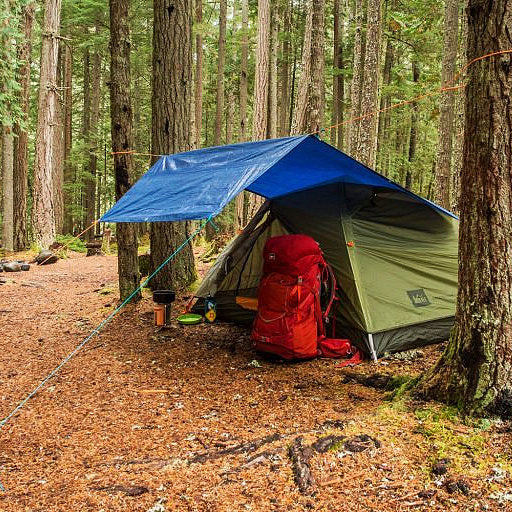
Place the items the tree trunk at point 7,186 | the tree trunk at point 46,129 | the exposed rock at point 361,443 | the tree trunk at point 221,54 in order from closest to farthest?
the exposed rock at point 361,443, the tree trunk at point 46,129, the tree trunk at point 7,186, the tree trunk at point 221,54

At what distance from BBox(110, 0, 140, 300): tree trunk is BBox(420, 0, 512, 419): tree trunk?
425 cm

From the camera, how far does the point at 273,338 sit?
13.9ft

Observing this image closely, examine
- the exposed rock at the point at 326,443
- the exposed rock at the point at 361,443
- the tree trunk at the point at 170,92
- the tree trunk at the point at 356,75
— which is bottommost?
the exposed rock at the point at 326,443

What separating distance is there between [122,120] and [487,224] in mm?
4599

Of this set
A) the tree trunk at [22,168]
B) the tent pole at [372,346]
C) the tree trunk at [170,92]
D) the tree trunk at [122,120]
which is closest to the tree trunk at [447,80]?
the tree trunk at [170,92]

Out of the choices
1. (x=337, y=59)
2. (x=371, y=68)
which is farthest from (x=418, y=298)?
(x=337, y=59)

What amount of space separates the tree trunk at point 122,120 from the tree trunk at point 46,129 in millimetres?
7366

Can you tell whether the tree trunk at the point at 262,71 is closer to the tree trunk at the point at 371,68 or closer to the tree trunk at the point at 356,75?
the tree trunk at the point at 356,75

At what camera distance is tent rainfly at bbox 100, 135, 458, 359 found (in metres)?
4.20

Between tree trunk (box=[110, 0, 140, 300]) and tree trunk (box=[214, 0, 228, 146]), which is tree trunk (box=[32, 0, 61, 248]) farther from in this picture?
tree trunk (box=[110, 0, 140, 300])

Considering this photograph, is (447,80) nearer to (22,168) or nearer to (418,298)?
(418,298)

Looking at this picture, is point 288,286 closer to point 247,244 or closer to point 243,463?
point 247,244

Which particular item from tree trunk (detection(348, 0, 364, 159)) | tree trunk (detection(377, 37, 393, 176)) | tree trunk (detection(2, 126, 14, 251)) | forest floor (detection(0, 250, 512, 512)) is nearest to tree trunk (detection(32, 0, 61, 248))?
tree trunk (detection(2, 126, 14, 251))

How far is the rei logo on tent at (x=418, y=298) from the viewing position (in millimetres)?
4632
